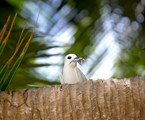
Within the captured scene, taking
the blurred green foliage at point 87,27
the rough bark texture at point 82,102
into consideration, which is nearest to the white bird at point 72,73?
the rough bark texture at point 82,102

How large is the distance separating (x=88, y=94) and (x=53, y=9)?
1779 millimetres

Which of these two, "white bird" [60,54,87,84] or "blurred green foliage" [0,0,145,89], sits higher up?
"blurred green foliage" [0,0,145,89]

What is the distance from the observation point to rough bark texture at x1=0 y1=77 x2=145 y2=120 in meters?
2.31

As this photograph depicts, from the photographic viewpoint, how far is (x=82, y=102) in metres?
2.34

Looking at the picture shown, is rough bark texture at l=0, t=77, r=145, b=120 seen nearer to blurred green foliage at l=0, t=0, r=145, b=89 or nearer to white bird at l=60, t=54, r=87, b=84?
white bird at l=60, t=54, r=87, b=84

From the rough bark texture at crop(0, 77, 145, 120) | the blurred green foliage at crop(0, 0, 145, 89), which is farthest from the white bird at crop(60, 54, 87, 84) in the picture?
the blurred green foliage at crop(0, 0, 145, 89)

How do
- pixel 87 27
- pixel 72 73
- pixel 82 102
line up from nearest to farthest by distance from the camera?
pixel 82 102 < pixel 72 73 < pixel 87 27

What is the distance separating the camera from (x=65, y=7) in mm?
4090

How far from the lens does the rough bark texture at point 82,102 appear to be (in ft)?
7.58

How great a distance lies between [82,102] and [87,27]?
1.73 meters

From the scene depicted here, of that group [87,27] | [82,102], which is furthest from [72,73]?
[87,27]

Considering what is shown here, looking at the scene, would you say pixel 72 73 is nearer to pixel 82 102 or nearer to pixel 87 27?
pixel 82 102

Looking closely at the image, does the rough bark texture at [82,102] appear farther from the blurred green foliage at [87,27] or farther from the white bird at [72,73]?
the blurred green foliage at [87,27]

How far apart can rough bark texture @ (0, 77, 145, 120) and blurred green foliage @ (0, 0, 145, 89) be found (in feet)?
4.12
